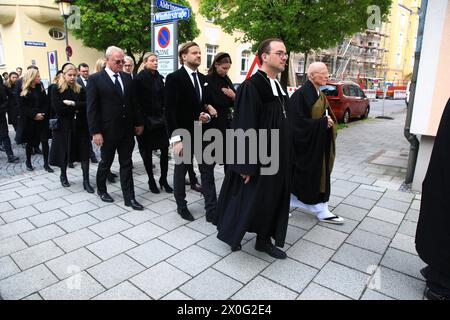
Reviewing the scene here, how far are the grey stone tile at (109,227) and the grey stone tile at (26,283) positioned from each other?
811mm

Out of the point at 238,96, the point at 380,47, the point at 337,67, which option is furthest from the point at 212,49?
the point at 380,47

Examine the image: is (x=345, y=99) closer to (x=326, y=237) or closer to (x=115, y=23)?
(x=326, y=237)

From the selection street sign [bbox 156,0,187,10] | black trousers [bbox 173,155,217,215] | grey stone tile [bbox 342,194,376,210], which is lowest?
grey stone tile [bbox 342,194,376,210]

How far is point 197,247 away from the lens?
3479 mm

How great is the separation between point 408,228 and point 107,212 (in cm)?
379

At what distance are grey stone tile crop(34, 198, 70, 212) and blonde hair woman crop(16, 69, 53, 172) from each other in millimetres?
1783

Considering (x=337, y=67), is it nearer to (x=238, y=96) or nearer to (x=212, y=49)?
(x=212, y=49)

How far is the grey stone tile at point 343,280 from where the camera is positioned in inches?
110

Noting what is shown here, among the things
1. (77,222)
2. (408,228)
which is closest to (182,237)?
(77,222)

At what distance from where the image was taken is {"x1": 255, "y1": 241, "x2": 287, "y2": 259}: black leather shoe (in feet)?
10.8

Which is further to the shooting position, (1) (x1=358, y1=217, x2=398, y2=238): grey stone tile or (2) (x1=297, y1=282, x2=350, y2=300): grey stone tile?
(1) (x1=358, y1=217, x2=398, y2=238): grey stone tile

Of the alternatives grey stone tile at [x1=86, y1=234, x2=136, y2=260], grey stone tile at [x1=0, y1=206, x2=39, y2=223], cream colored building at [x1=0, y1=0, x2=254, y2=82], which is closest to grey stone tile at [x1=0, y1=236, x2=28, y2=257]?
grey stone tile at [x1=0, y1=206, x2=39, y2=223]

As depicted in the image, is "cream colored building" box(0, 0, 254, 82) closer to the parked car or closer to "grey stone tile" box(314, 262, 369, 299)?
the parked car

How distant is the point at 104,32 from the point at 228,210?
16.5 metres
